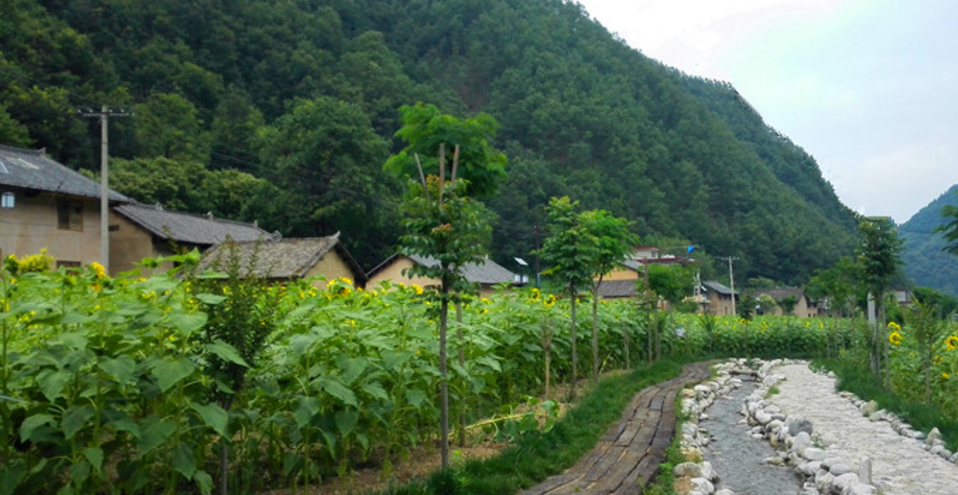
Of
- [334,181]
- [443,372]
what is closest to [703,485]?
[443,372]

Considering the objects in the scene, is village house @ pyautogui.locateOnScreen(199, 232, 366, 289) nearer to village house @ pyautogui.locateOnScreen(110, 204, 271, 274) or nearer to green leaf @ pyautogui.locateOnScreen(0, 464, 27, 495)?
village house @ pyautogui.locateOnScreen(110, 204, 271, 274)

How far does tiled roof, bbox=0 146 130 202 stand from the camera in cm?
2517

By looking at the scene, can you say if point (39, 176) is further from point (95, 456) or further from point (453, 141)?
point (95, 456)

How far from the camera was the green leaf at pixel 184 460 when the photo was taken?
3973 mm

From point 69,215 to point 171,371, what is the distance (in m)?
26.9

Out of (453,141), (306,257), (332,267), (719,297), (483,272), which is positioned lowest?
(719,297)

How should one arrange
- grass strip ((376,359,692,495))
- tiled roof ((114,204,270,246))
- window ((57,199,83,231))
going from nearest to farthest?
grass strip ((376,359,692,495)), window ((57,199,83,231)), tiled roof ((114,204,270,246))

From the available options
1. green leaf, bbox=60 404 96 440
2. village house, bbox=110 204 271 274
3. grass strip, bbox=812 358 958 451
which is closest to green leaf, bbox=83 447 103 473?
green leaf, bbox=60 404 96 440

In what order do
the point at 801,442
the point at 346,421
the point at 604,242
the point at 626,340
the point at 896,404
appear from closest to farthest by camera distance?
1. the point at 346,421
2. the point at 801,442
3. the point at 896,404
4. the point at 604,242
5. the point at 626,340

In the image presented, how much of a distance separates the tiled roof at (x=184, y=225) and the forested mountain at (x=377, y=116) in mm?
7052

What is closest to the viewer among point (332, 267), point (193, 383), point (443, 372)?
point (193, 383)

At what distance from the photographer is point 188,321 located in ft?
12.7

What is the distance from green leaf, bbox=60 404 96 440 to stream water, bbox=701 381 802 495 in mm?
6050

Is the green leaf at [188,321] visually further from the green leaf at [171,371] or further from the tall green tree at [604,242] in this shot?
the tall green tree at [604,242]
